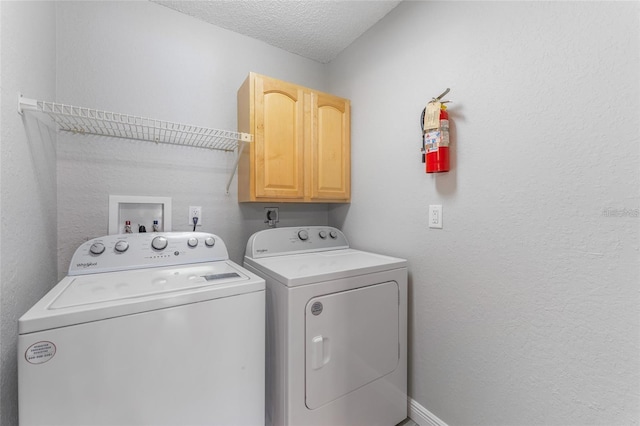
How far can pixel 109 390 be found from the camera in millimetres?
838

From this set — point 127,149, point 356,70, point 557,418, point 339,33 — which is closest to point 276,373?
point 557,418

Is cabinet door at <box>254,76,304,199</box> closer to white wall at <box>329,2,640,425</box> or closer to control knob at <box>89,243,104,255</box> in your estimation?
white wall at <box>329,2,640,425</box>

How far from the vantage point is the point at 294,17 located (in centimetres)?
176

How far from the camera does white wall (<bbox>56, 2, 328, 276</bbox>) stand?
1.46 metres

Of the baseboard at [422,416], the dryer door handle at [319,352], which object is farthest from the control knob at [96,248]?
the baseboard at [422,416]

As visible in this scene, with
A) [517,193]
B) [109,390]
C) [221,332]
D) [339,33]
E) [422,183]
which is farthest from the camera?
[339,33]

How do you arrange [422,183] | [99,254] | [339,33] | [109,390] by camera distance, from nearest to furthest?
[109,390], [99,254], [422,183], [339,33]

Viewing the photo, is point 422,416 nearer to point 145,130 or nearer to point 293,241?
point 293,241

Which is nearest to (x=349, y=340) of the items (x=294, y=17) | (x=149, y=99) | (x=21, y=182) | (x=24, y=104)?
(x=21, y=182)

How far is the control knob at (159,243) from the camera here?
1.41 meters

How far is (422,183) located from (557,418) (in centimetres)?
116

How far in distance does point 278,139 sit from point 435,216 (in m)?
1.10

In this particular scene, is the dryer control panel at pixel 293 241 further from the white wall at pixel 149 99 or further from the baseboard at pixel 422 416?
the baseboard at pixel 422 416

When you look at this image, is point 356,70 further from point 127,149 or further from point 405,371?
point 405,371
